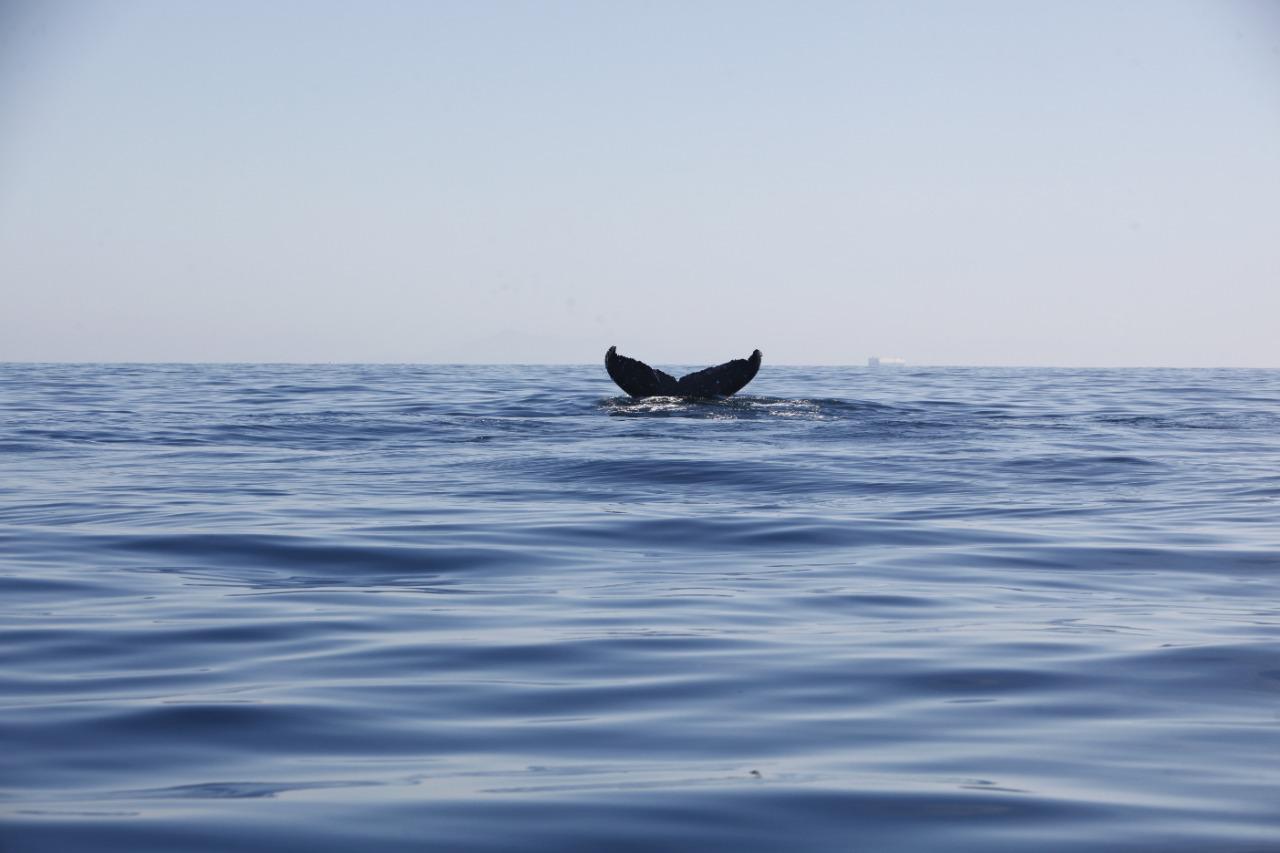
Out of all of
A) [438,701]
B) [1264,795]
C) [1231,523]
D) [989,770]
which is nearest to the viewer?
[1264,795]

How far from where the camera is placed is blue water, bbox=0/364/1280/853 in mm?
3807

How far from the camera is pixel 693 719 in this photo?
191 inches

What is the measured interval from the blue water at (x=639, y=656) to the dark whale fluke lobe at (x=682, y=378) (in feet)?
24.2

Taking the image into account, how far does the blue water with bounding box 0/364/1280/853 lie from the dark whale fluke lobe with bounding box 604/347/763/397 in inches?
290

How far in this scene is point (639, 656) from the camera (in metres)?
5.94

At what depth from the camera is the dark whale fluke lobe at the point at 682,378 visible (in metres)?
21.9

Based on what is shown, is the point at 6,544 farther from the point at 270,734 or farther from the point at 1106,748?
the point at 1106,748

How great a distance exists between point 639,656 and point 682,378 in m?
16.6

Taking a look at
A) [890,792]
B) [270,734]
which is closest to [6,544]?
[270,734]

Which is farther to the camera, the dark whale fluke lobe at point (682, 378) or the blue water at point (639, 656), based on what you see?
the dark whale fluke lobe at point (682, 378)

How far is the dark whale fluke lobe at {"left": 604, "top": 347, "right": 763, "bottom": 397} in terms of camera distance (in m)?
21.9

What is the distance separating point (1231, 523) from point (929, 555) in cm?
298

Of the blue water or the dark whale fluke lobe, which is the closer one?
the blue water

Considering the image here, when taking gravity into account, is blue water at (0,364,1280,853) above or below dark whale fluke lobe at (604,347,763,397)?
below
